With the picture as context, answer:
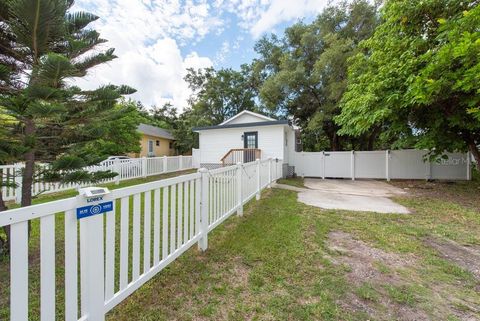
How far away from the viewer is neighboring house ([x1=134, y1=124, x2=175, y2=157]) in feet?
70.3

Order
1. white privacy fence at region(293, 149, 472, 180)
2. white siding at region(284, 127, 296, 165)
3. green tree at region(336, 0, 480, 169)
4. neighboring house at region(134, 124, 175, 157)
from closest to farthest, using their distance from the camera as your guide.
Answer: green tree at region(336, 0, 480, 169), white privacy fence at region(293, 149, 472, 180), white siding at region(284, 127, 296, 165), neighboring house at region(134, 124, 175, 157)

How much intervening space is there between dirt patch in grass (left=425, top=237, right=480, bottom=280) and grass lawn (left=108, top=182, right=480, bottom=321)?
0.12ft

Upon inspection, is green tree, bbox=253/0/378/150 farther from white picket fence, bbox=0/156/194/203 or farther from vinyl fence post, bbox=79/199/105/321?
vinyl fence post, bbox=79/199/105/321

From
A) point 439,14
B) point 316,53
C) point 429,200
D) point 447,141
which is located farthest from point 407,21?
point 316,53

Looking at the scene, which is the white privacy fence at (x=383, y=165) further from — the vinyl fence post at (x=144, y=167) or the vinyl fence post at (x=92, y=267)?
the vinyl fence post at (x=92, y=267)

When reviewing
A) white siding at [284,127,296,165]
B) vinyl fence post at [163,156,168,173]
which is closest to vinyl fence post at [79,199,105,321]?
white siding at [284,127,296,165]

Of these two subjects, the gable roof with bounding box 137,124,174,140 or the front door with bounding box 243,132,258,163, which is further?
the gable roof with bounding box 137,124,174,140

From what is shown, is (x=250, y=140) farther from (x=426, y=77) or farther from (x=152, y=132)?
(x=152, y=132)

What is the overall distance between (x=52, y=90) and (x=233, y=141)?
11.7 m

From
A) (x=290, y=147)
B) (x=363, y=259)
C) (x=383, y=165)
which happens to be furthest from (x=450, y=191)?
(x=363, y=259)

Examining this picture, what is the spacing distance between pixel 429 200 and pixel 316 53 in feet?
Result: 41.8

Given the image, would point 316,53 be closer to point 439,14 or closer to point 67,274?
point 439,14

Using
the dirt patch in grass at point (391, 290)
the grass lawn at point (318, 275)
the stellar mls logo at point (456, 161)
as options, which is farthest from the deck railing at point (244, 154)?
the dirt patch in grass at point (391, 290)

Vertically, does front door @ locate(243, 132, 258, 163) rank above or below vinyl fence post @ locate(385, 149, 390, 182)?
above
